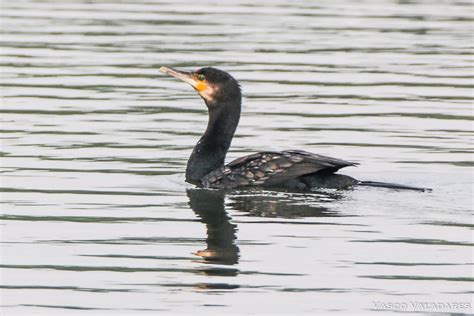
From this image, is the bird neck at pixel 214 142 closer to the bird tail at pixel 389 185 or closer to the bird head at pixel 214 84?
the bird head at pixel 214 84

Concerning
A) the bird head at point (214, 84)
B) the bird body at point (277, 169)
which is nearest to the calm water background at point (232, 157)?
Result: the bird body at point (277, 169)

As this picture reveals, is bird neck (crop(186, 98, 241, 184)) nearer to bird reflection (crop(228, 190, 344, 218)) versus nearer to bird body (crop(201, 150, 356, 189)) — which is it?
bird body (crop(201, 150, 356, 189))

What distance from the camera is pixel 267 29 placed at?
27.9 m

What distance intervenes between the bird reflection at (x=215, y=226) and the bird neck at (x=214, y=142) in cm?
53

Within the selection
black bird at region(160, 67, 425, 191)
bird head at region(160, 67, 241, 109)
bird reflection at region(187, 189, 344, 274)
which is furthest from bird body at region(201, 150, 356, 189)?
bird head at region(160, 67, 241, 109)

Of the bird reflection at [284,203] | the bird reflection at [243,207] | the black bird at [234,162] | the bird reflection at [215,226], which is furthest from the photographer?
the black bird at [234,162]

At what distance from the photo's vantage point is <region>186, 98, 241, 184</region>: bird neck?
50.9 feet

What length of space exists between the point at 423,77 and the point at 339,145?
18.9 ft

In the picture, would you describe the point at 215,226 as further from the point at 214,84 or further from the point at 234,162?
the point at 214,84

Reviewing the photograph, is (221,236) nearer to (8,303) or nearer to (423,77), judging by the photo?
(8,303)

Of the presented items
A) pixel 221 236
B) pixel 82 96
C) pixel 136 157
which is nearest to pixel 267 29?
pixel 82 96

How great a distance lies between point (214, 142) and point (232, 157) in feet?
3.63

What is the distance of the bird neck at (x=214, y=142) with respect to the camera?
50.9ft

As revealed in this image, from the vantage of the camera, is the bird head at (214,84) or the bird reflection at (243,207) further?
the bird head at (214,84)
